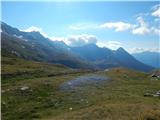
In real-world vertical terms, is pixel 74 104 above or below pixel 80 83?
below

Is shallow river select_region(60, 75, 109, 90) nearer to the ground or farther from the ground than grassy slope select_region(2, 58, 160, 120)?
farther from the ground

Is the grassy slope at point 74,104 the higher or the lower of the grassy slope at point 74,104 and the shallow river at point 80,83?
the lower

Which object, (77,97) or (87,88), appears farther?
(87,88)

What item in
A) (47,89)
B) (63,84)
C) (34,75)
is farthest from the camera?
(34,75)

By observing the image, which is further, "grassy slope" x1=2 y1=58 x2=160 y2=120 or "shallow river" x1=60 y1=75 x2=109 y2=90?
"shallow river" x1=60 y1=75 x2=109 y2=90

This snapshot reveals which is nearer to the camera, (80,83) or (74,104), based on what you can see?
(74,104)

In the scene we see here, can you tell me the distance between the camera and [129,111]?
106ft

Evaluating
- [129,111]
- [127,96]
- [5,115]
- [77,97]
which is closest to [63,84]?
[77,97]

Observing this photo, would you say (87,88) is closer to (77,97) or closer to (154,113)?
(77,97)

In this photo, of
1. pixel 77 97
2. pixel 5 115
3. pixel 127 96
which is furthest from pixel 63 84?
pixel 5 115

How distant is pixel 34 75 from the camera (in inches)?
3078

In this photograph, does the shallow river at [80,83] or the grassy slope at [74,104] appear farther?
the shallow river at [80,83]

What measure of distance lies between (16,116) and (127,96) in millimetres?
17862

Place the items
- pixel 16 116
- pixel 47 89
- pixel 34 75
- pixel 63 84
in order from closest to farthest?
pixel 16 116, pixel 47 89, pixel 63 84, pixel 34 75
